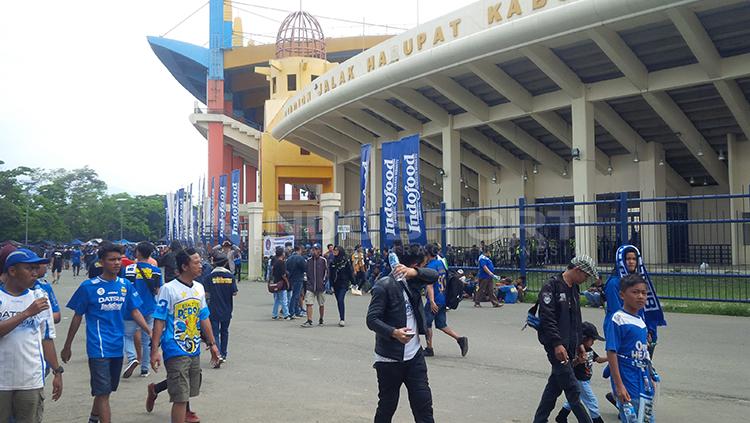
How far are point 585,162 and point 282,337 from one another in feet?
48.9

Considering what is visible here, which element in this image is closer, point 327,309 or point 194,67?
point 327,309

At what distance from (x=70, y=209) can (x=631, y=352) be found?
77.6 metres

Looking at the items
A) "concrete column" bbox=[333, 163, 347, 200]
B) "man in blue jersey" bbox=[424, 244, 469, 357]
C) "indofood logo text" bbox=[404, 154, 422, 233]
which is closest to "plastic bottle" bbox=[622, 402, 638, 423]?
"man in blue jersey" bbox=[424, 244, 469, 357]

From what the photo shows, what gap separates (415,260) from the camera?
211 inches

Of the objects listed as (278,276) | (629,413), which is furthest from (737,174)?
(629,413)

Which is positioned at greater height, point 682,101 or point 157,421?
point 682,101

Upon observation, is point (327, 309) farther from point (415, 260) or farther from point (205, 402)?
point (415, 260)

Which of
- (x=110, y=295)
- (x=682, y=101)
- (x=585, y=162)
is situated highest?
(x=682, y=101)

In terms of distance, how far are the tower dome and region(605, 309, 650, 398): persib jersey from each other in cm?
4352

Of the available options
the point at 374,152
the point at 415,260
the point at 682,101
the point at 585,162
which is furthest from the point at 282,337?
the point at 374,152

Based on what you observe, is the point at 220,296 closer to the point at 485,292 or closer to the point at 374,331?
the point at 374,331

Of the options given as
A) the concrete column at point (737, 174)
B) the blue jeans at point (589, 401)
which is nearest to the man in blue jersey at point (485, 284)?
the blue jeans at point (589, 401)

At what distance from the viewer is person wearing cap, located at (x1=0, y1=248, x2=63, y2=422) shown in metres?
4.26

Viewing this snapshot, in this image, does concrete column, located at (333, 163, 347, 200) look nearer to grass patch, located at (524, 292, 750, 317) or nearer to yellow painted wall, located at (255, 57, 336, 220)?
yellow painted wall, located at (255, 57, 336, 220)
